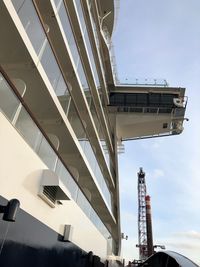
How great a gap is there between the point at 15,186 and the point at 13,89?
6.38 ft

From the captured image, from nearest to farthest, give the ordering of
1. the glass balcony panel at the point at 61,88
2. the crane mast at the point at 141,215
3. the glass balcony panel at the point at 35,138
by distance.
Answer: the glass balcony panel at the point at 35,138 → the glass balcony panel at the point at 61,88 → the crane mast at the point at 141,215

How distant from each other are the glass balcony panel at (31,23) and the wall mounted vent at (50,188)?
3471 mm

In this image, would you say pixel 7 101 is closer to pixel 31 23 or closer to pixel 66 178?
pixel 31 23

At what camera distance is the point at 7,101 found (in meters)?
5.75

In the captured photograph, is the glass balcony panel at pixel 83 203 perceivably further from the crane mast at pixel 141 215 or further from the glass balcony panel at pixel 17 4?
the crane mast at pixel 141 215

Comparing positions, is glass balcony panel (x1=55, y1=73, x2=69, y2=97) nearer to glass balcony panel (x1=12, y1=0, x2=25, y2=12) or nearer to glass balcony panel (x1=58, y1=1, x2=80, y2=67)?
glass balcony panel (x1=58, y1=1, x2=80, y2=67)

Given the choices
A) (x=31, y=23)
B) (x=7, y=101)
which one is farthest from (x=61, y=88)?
(x=7, y=101)

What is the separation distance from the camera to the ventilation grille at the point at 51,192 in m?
7.30

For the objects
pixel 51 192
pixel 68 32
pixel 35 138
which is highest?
pixel 68 32

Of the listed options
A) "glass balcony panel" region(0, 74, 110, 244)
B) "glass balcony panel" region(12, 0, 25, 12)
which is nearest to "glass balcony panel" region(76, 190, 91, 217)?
"glass balcony panel" region(0, 74, 110, 244)

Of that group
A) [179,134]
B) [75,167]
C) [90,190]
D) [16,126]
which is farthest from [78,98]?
[179,134]

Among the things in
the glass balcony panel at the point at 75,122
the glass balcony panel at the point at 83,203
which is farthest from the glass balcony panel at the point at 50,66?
the glass balcony panel at the point at 83,203

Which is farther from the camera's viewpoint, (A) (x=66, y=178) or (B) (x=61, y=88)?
(B) (x=61, y=88)

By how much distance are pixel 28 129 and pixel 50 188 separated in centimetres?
179
